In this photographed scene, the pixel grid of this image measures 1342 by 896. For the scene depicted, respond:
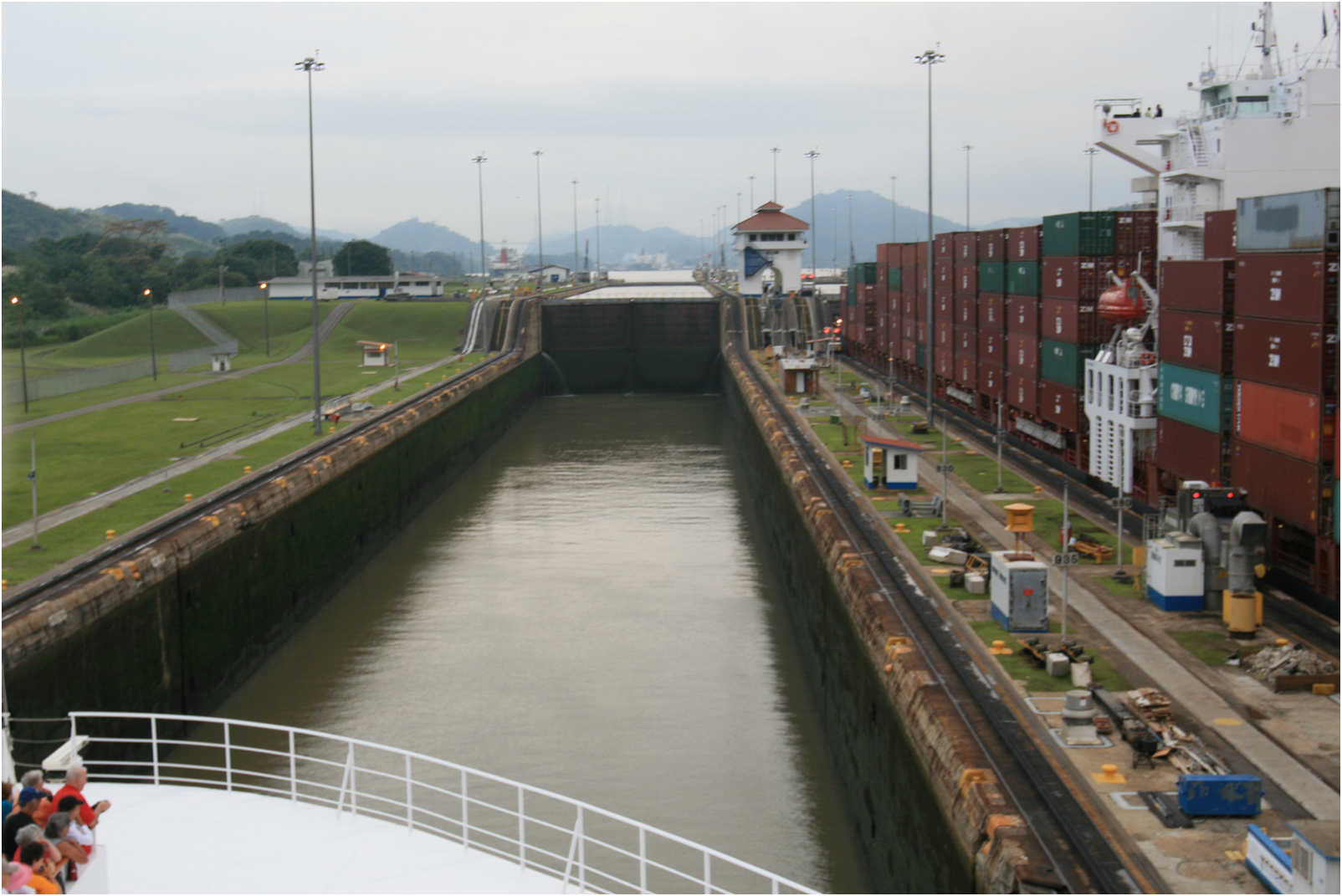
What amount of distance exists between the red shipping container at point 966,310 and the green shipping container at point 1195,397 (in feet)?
81.6

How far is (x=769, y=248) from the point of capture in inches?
5089

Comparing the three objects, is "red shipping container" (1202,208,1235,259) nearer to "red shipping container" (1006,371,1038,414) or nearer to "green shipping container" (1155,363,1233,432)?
"green shipping container" (1155,363,1233,432)

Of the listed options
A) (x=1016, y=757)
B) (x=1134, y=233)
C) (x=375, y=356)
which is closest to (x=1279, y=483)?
(x=1016, y=757)

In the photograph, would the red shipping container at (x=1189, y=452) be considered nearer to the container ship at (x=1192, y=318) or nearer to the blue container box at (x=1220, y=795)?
the container ship at (x=1192, y=318)

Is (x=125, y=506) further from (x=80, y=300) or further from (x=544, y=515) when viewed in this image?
(x=80, y=300)

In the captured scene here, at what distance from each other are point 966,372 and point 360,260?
137 m

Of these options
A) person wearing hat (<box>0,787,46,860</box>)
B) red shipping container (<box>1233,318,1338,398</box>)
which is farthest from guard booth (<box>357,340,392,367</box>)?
person wearing hat (<box>0,787,46,860</box>)

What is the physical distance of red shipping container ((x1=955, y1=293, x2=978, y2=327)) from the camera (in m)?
59.9

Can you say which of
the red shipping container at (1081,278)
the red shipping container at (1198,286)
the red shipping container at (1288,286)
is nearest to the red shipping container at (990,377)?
the red shipping container at (1081,278)

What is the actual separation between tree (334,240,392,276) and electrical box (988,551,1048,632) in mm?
165803

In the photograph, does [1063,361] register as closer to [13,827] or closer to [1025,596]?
[1025,596]

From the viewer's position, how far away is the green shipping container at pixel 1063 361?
43.1 metres

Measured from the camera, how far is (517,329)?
359 ft

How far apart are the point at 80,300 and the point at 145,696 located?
4554 inches
